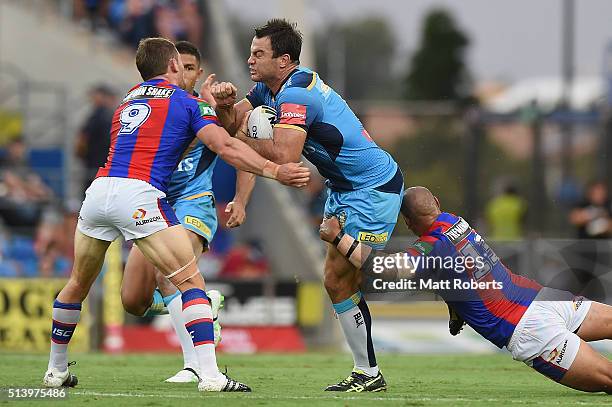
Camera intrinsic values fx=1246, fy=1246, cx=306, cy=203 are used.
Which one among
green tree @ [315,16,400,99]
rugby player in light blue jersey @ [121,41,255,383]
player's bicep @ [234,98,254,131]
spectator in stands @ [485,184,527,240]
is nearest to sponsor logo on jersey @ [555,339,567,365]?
rugby player in light blue jersey @ [121,41,255,383]

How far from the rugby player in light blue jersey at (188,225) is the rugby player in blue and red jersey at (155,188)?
107 cm

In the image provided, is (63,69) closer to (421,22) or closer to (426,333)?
(426,333)

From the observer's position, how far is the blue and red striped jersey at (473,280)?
8.86m

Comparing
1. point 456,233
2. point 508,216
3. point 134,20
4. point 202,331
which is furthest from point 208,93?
point 134,20

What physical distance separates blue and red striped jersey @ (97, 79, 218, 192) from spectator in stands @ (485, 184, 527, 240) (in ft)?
47.8

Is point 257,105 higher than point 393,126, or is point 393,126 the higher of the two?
point 257,105

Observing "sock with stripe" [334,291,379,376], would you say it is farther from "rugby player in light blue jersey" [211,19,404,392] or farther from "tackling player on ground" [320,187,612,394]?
"tackling player on ground" [320,187,612,394]

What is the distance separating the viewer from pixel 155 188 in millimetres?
8602

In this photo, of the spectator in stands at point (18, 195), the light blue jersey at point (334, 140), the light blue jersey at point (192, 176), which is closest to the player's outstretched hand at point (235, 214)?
the light blue jersey at point (192, 176)

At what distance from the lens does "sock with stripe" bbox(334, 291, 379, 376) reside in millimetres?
9211

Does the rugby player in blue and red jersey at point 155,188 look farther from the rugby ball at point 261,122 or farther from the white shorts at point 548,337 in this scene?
the white shorts at point 548,337

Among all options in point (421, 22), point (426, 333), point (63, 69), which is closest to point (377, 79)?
point (421, 22)

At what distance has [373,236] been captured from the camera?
919 cm

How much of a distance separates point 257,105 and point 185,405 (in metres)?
2.88
